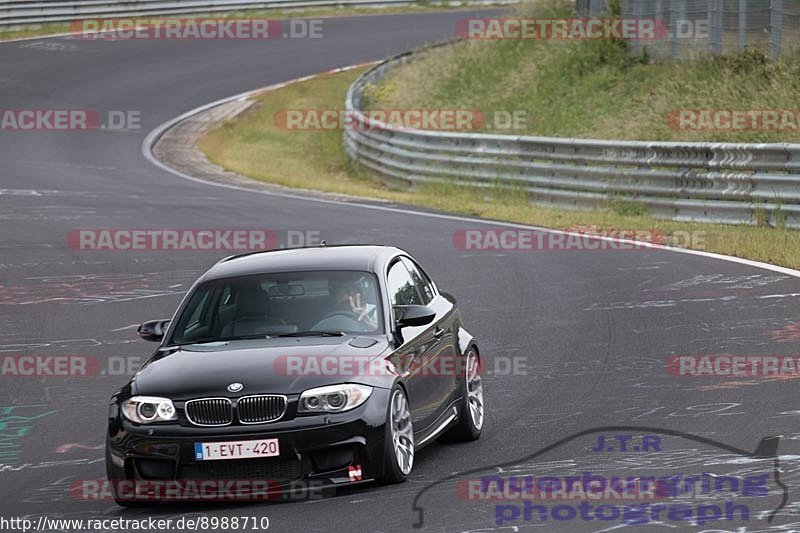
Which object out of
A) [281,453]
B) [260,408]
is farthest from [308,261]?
→ [281,453]

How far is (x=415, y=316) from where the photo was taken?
895cm

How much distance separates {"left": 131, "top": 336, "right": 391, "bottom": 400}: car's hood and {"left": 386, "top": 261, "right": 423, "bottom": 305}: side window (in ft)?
2.32

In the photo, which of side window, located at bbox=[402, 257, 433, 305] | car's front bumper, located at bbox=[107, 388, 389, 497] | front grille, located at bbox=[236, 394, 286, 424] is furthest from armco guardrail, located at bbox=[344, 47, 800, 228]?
front grille, located at bbox=[236, 394, 286, 424]

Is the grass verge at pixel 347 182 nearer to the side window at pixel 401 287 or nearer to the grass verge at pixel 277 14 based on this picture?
the side window at pixel 401 287

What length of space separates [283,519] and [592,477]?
177 cm

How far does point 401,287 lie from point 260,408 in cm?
200

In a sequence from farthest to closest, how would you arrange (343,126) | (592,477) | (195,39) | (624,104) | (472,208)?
1. (195,39)
2. (343,126)
3. (624,104)
4. (472,208)
5. (592,477)

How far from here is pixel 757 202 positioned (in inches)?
784

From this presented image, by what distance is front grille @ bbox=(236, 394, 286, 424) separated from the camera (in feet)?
26.1

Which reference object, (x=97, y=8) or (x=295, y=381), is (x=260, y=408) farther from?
(x=97, y=8)

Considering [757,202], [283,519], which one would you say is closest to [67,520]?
[283,519]

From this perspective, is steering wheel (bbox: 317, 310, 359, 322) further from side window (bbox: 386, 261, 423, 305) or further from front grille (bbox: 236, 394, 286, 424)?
front grille (bbox: 236, 394, 286, 424)

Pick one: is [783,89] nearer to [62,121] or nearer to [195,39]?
[62,121]

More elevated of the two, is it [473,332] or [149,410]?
[149,410]
